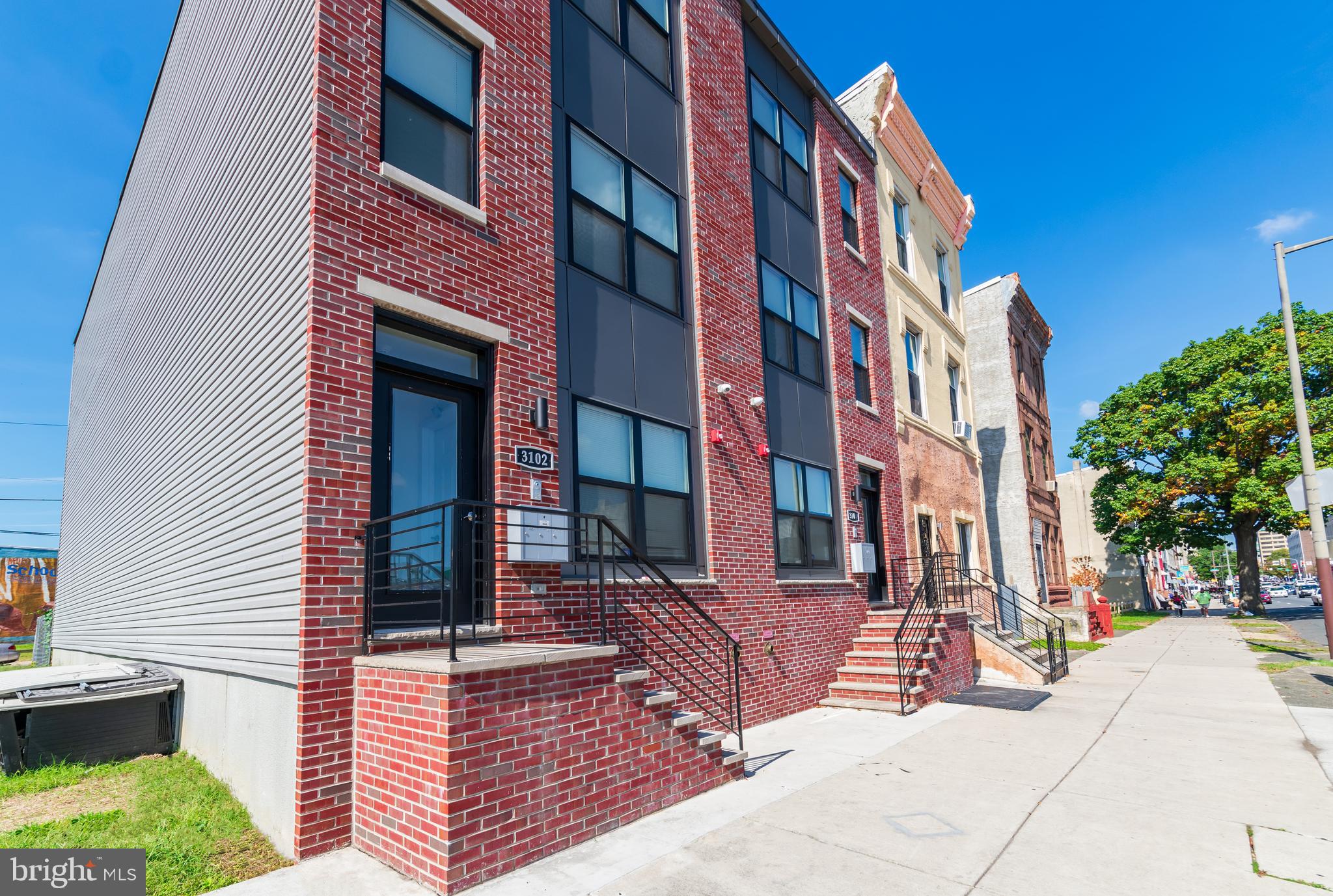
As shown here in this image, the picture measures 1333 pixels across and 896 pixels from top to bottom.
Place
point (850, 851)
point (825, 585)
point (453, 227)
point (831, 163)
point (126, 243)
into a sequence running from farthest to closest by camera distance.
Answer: point (831, 163)
point (126, 243)
point (825, 585)
point (453, 227)
point (850, 851)

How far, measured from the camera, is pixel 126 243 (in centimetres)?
1353

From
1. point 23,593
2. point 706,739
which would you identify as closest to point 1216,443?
point 706,739

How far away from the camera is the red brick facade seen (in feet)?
17.1

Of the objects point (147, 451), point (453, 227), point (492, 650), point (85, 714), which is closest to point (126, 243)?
point (147, 451)

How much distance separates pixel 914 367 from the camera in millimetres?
16875

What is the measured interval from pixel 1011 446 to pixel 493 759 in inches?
917

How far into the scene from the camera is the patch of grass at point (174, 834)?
4.62 meters

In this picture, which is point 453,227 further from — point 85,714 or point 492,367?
point 85,714

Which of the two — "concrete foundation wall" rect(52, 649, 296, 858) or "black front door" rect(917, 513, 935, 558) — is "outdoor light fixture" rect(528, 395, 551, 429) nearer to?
"concrete foundation wall" rect(52, 649, 296, 858)

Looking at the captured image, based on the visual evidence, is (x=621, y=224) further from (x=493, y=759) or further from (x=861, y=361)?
(x=861, y=361)

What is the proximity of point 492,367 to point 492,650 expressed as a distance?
2.67 m

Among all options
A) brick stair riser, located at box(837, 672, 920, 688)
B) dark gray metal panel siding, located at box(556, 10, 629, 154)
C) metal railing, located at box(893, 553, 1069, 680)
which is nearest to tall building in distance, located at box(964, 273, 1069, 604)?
metal railing, located at box(893, 553, 1069, 680)

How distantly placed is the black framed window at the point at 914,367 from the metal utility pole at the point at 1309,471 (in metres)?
6.51

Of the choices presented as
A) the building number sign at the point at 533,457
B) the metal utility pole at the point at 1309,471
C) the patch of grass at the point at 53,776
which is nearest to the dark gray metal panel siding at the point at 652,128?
the building number sign at the point at 533,457
